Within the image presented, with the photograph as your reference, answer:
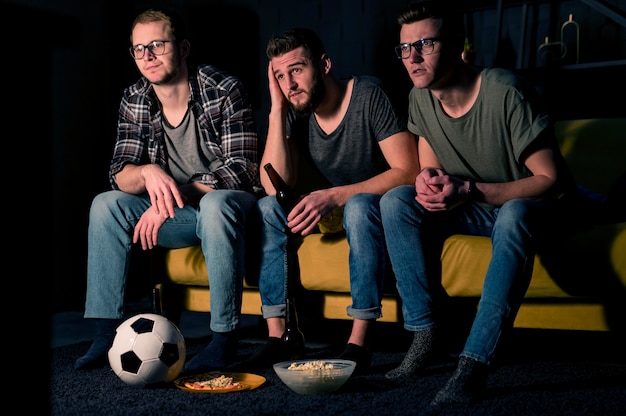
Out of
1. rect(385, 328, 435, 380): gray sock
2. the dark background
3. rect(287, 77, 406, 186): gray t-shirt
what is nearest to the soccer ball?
rect(385, 328, 435, 380): gray sock

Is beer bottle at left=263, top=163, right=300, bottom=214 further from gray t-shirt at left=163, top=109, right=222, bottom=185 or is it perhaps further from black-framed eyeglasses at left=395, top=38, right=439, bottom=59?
black-framed eyeglasses at left=395, top=38, right=439, bottom=59

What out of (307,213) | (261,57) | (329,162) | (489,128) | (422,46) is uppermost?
(261,57)

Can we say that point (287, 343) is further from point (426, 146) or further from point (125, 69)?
point (125, 69)

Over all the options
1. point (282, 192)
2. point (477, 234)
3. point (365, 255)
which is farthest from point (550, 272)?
point (282, 192)

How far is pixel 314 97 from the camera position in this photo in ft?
7.95

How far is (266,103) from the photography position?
3.96 metres

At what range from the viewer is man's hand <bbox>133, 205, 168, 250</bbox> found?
2.38 meters

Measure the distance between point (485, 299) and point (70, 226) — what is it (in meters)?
2.63

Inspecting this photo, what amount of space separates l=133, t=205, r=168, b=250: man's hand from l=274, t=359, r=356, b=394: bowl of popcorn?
2.25 ft

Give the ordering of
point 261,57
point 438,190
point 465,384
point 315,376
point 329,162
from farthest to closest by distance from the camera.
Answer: point 261,57 < point 329,162 < point 438,190 < point 315,376 < point 465,384

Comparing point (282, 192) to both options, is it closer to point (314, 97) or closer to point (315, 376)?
point (314, 97)

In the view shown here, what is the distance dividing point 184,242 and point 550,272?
46.8 inches

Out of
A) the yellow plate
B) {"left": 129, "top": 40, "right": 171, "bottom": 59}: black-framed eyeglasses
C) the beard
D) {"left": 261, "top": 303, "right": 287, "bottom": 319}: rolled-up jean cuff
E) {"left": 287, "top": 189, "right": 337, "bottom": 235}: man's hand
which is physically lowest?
the yellow plate

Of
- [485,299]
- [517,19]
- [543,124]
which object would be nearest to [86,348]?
[485,299]
